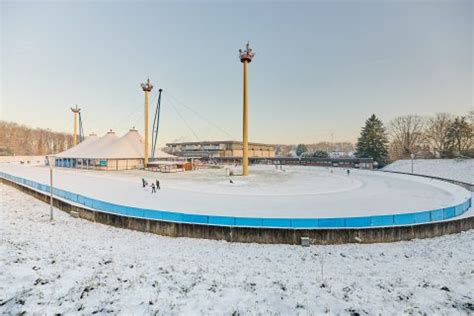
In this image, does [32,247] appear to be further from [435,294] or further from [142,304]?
[435,294]

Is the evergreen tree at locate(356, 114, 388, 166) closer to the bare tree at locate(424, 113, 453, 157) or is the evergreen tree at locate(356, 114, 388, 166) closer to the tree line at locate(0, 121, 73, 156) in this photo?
the bare tree at locate(424, 113, 453, 157)

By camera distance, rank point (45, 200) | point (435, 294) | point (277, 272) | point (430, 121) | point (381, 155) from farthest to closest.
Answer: point (430, 121) → point (381, 155) → point (45, 200) → point (277, 272) → point (435, 294)

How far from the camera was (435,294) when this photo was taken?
7590mm

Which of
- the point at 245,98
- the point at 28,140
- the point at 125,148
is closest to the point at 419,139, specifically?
the point at 245,98

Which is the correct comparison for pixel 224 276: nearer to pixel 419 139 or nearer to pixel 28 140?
pixel 419 139

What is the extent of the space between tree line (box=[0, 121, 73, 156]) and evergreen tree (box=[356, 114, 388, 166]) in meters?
125

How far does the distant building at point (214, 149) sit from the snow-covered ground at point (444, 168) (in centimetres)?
4737

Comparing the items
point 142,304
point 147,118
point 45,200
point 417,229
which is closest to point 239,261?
point 142,304

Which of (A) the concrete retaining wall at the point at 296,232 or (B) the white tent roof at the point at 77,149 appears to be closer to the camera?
(A) the concrete retaining wall at the point at 296,232

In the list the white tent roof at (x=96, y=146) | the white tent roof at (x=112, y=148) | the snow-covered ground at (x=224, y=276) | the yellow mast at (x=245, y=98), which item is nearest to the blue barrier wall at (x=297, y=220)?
the snow-covered ground at (x=224, y=276)

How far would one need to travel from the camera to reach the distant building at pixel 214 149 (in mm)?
86500

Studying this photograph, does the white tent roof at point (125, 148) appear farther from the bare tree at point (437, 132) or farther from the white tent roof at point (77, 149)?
the bare tree at point (437, 132)

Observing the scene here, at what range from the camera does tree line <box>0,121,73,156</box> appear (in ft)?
330

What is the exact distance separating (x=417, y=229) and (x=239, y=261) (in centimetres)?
982
